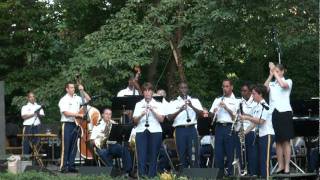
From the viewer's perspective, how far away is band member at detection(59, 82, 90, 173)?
15471 mm

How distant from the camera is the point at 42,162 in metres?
17.8

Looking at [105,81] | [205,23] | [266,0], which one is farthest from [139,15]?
[266,0]

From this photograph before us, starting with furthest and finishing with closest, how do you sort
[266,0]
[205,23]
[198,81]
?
[198,81] → [205,23] → [266,0]

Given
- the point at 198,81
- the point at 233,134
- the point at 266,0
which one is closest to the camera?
the point at 233,134

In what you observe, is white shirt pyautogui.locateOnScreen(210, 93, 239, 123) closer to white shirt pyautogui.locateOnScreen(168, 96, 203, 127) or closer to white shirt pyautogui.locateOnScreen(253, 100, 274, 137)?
white shirt pyautogui.locateOnScreen(168, 96, 203, 127)

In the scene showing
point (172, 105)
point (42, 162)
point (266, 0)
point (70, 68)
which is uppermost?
point (266, 0)

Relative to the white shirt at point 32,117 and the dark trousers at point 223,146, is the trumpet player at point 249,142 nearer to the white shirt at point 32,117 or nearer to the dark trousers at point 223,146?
the dark trousers at point 223,146

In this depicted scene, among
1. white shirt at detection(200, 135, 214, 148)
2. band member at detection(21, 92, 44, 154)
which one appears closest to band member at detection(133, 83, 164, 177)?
white shirt at detection(200, 135, 214, 148)

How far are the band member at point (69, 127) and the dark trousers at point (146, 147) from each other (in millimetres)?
1985

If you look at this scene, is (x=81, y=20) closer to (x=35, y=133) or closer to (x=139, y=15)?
(x=139, y=15)

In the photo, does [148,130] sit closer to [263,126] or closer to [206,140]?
[263,126]

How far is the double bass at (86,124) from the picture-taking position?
51.6 ft

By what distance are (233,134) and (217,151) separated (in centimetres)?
49

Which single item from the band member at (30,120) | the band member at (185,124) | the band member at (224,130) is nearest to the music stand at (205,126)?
the band member at (185,124)
